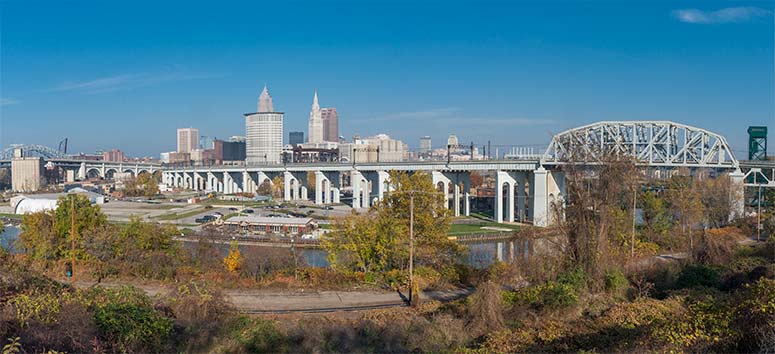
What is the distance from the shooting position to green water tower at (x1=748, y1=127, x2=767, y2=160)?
4126cm

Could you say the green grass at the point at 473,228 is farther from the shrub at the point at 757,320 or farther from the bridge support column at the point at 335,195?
the shrub at the point at 757,320

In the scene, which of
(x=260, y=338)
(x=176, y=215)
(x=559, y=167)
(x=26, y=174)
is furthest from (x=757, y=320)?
(x=26, y=174)

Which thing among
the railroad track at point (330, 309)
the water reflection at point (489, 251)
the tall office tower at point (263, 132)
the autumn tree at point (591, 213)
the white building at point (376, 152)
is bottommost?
the water reflection at point (489, 251)

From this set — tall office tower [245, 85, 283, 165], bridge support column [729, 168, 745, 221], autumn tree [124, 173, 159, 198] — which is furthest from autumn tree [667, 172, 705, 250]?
tall office tower [245, 85, 283, 165]

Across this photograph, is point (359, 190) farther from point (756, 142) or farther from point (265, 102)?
point (265, 102)

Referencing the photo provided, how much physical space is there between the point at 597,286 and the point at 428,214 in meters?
6.03

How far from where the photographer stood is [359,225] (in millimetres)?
14789

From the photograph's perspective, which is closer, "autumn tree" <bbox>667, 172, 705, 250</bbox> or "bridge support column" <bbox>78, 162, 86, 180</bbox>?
"autumn tree" <bbox>667, 172, 705, 250</bbox>

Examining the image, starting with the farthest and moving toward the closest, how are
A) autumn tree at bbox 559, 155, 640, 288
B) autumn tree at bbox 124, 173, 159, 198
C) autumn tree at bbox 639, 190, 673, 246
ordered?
autumn tree at bbox 124, 173, 159, 198 → autumn tree at bbox 639, 190, 673, 246 → autumn tree at bbox 559, 155, 640, 288

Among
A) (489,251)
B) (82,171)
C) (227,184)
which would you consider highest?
(82,171)

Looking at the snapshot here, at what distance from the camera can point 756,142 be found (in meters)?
41.8

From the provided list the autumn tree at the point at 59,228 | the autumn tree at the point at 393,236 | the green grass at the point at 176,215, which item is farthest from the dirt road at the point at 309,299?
the green grass at the point at 176,215

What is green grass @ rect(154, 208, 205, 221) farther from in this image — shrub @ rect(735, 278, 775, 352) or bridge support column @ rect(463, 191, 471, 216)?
shrub @ rect(735, 278, 775, 352)

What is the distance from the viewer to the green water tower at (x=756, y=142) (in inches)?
1624
